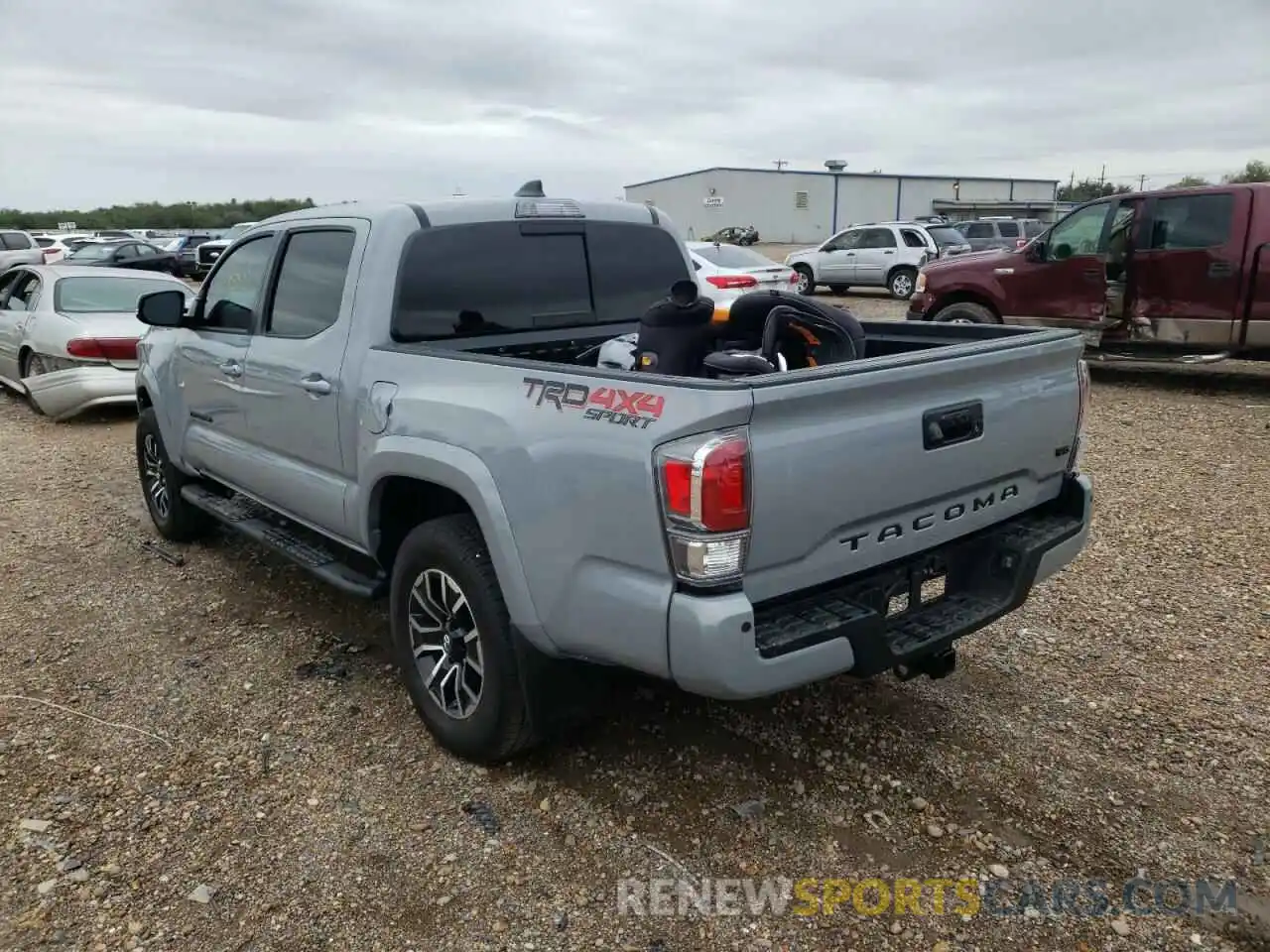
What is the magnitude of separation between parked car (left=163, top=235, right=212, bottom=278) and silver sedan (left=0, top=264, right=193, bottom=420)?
1770 cm

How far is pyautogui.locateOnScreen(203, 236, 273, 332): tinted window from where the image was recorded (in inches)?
177

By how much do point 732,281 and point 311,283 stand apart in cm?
1130

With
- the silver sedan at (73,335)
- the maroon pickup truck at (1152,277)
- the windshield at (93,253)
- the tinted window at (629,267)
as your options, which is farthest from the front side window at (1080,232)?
the windshield at (93,253)

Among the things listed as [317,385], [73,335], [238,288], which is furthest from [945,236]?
[317,385]

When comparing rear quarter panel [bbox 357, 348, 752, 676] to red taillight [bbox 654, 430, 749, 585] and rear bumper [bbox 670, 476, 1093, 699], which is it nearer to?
red taillight [bbox 654, 430, 749, 585]

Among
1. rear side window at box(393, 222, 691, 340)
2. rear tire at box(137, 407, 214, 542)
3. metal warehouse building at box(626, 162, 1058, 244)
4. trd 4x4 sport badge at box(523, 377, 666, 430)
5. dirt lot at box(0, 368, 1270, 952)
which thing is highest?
metal warehouse building at box(626, 162, 1058, 244)

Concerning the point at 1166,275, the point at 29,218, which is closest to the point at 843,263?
the point at 1166,275

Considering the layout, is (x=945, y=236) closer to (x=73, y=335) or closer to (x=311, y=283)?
(x=73, y=335)

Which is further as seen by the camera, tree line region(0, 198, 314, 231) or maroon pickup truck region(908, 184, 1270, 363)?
tree line region(0, 198, 314, 231)

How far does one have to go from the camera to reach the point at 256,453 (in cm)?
440

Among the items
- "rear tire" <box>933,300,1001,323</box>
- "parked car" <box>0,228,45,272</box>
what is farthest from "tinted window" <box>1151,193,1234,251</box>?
"parked car" <box>0,228,45,272</box>

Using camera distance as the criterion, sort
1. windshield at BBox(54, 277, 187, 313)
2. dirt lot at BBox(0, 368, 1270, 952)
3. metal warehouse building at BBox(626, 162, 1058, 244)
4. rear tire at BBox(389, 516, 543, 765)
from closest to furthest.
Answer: dirt lot at BBox(0, 368, 1270, 952) < rear tire at BBox(389, 516, 543, 765) < windshield at BBox(54, 277, 187, 313) < metal warehouse building at BBox(626, 162, 1058, 244)

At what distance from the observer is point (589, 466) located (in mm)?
2598

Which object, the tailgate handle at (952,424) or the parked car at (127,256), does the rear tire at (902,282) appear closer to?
the parked car at (127,256)
